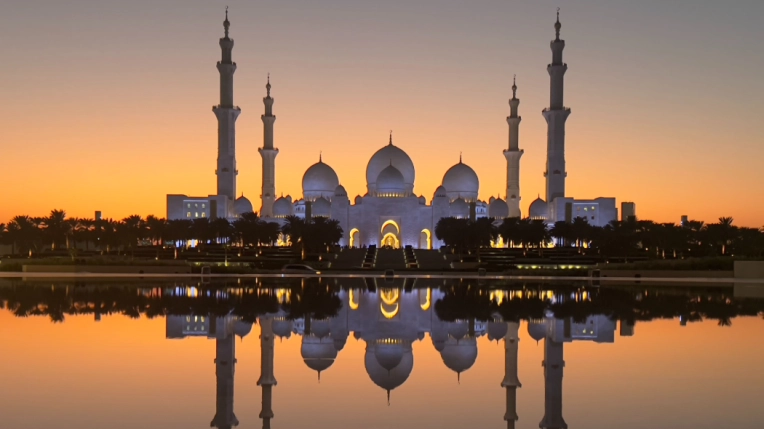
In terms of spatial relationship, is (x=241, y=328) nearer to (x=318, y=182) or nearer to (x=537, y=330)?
(x=537, y=330)

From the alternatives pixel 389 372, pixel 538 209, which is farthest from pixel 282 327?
pixel 538 209

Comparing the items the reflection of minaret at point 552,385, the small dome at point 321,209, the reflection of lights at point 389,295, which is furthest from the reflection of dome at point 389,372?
the small dome at point 321,209

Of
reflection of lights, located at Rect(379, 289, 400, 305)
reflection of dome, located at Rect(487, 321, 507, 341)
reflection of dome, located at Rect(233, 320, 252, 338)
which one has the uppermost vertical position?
reflection of dome, located at Rect(487, 321, 507, 341)

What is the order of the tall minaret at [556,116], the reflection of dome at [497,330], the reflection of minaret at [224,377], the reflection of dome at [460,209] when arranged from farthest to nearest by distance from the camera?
the reflection of dome at [460,209] < the tall minaret at [556,116] < the reflection of dome at [497,330] < the reflection of minaret at [224,377]

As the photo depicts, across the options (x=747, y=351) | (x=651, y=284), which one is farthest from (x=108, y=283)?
(x=747, y=351)

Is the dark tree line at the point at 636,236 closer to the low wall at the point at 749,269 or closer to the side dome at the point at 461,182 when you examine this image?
the low wall at the point at 749,269

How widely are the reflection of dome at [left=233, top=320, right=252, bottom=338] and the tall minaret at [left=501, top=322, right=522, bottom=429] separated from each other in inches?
169

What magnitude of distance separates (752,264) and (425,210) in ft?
112

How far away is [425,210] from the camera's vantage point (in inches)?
2488

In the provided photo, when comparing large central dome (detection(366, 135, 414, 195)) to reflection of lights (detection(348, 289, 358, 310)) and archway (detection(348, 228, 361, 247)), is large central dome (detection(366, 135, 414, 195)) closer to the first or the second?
archway (detection(348, 228, 361, 247))

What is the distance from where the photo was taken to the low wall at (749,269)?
31.0 meters

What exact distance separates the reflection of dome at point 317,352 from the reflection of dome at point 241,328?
1.08 metres

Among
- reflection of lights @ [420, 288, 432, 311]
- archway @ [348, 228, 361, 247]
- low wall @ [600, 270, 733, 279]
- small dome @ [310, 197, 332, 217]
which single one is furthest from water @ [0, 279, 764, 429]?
small dome @ [310, 197, 332, 217]

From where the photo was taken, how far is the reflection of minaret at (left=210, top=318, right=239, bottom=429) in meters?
7.20
